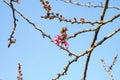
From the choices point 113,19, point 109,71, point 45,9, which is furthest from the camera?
point 109,71

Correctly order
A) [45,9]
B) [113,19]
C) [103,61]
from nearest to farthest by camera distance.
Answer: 1. [113,19]
2. [45,9]
3. [103,61]

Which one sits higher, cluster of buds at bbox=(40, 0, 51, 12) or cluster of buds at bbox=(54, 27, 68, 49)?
cluster of buds at bbox=(40, 0, 51, 12)

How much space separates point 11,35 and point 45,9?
32.1 inches

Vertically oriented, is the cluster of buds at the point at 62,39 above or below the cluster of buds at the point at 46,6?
below

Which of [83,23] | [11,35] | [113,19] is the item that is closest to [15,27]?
[11,35]

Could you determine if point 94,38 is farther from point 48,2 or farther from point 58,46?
point 48,2

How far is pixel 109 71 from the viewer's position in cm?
840

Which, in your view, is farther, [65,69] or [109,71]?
[109,71]

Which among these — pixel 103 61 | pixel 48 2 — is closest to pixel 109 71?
pixel 103 61

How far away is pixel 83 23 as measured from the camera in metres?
4.02

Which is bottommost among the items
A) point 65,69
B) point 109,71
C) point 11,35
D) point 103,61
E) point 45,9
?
point 65,69

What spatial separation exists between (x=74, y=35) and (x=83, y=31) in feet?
0.40

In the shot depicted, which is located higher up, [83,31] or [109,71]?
[109,71]

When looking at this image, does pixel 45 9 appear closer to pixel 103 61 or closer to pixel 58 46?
pixel 58 46
